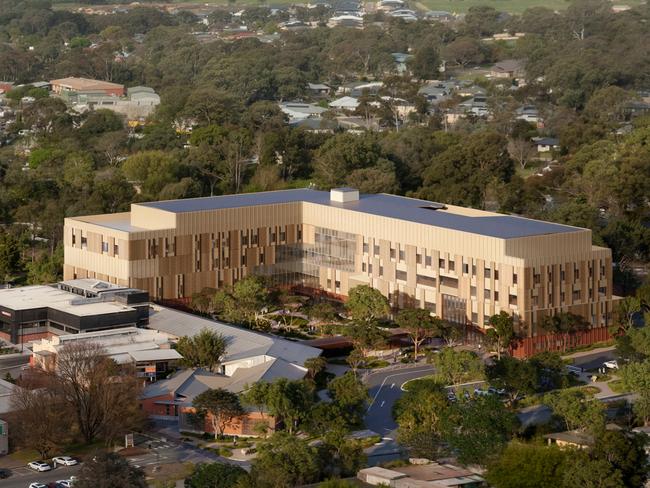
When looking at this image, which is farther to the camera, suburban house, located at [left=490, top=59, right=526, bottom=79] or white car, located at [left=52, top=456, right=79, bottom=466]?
suburban house, located at [left=490, top=59, right=526, bottom=79]

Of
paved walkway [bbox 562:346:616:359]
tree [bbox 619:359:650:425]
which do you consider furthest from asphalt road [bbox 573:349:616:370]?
tree [bbox 619:359:650:425]

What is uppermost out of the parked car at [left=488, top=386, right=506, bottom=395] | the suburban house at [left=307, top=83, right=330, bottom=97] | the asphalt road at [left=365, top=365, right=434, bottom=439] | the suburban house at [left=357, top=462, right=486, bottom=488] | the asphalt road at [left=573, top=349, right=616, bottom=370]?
the suburban house at [left=307, top=83, right=330, bottom=97]

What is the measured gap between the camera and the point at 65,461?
28688mm

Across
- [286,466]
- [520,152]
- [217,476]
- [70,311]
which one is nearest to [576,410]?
[286,466]

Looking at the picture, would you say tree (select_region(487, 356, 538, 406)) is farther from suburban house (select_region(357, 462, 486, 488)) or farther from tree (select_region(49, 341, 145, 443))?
tree (select_region(49, 341, 145, 443))

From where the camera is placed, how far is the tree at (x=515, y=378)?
3222 centimetres

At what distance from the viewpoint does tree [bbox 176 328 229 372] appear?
34188mm

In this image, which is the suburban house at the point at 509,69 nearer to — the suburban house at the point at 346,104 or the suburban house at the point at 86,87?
the suburban house at the point at 346,104

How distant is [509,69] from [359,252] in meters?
58.5

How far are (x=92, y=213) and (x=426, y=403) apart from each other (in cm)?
2335

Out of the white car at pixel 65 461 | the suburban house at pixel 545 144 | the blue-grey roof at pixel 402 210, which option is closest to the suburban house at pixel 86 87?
the suburban house at pixel 545 144

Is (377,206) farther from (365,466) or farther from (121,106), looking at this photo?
(121,106)

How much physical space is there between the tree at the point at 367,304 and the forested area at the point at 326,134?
7.74 m

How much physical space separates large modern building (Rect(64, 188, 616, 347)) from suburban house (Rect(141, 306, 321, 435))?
4365 mm
